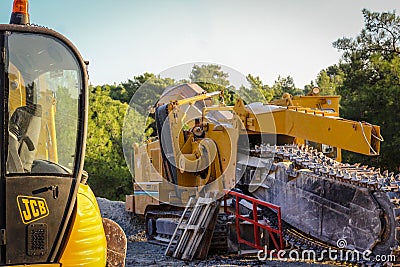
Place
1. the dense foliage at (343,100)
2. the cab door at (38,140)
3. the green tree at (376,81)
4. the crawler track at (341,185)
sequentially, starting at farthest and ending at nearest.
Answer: the green tree at (376,81)
the dense foliage at (343,100)
the crawler track at (341,185)
the cab door at (38,140)

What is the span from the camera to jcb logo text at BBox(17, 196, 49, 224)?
3.58 metres

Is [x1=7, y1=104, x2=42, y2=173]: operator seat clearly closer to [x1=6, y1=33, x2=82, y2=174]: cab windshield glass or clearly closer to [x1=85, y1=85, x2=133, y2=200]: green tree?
[x1=6, y1=33, x2=82, y2=174]: cab windshield glass

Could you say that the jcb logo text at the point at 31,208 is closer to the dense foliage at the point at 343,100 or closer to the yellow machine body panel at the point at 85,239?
the yellow machine body panel at the point at 85,239

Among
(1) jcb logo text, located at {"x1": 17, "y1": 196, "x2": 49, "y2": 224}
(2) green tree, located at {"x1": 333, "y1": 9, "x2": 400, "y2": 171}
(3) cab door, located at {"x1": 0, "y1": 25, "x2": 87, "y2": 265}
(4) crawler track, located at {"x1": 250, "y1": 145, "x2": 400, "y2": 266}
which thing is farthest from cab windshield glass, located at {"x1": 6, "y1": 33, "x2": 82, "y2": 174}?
(2) green tree, located at {"x1": 333, "y1": 9, "x2": 400, "y2": 171}

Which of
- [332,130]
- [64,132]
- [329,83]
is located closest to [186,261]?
[332,130]

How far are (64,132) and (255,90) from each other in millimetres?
6417

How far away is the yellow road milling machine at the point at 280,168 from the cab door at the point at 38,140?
3.80m

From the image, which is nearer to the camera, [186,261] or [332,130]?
[332,130]

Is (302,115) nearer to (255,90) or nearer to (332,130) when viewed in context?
(332,130)

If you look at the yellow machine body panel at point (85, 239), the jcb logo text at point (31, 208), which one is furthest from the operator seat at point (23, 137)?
the yellow machine body panel at point (85, 239)

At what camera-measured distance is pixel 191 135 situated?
1011 centimetres

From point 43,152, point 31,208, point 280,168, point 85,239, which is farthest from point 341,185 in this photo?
point 31,208

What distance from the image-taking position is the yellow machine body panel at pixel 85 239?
3.72 m

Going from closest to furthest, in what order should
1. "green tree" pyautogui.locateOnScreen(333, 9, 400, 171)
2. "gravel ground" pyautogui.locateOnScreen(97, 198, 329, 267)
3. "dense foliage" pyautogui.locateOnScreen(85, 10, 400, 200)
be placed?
"gravel ground" pyautogui.locateOnScreen(97, 198, 329, 267) < "dense foliage" pyautogui.locateOnScreen(85, 10, 400, 200) < "green tree" pyautogui.locateOnScreen(333, 9, 400, 171)
